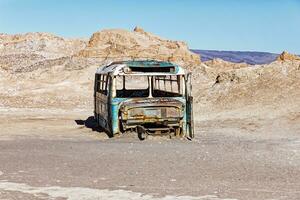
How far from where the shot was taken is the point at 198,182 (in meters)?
11.7

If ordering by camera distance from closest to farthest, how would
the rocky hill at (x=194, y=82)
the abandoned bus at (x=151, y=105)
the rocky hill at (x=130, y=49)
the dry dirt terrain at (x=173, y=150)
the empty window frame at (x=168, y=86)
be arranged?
1. the dry dirt terrain at (x=173, y=150)
2. the abandoned bus at (x=151, y=105)
3. the empty window frame at (x=168, y=86)
4. the rocky hill at (x=194, y=82)
5. the rocky hill at (x=130, y=49)

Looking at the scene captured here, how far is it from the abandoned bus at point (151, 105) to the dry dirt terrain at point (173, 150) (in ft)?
1.50

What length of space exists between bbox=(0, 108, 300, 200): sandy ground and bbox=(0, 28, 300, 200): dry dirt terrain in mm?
22

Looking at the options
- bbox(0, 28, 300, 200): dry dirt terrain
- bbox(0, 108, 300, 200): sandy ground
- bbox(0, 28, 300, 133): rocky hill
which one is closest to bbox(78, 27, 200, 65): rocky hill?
bbox(0, 28, 300, 133): rocky hill

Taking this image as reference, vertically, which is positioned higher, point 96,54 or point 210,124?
point 96,54

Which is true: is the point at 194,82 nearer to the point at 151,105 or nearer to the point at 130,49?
the point at 130,49

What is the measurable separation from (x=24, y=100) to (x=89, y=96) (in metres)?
5.37

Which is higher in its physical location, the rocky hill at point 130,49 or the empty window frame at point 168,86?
the rocky hill at point 130,49

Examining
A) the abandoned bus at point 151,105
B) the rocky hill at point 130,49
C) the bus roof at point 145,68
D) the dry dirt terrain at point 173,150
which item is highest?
the rocky hill at point 130,49

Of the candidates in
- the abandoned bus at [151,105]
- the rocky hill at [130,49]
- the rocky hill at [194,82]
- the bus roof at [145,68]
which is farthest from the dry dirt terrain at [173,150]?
the rocky hill at [130,49]

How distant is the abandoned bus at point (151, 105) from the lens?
19.6 meters

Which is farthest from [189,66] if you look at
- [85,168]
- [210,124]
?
[85,168]

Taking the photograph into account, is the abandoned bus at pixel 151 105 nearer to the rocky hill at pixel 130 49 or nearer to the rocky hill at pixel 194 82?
the rocky hill at pixel 194 82

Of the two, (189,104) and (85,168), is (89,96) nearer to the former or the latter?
(189,104)
